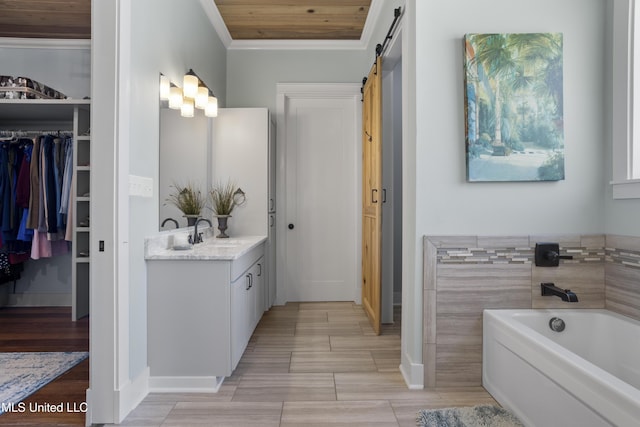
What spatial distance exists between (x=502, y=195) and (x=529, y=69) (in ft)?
2.43

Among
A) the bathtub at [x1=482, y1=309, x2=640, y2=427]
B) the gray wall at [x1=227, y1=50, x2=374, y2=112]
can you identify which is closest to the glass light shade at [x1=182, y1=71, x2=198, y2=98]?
the gray wall at [x1=227, y1=50, x2=374, y2=112]

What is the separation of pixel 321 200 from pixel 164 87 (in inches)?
81.1

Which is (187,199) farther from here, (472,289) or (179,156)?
(472,289)

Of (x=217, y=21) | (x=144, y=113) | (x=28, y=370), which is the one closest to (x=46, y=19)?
(x=217, y=21)

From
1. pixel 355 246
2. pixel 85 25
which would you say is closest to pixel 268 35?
pixel 85 25

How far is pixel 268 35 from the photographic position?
3715mm

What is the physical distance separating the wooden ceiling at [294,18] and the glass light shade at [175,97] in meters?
1.21

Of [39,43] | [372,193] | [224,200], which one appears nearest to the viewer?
[372,193]

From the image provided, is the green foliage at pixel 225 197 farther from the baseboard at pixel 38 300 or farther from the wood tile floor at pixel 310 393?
the baseboard at pixel 38 300

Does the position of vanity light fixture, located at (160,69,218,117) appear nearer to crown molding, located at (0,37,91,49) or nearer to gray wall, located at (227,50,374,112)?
gray wall, located at (227,50,374,112)

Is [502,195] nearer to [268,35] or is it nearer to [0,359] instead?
[268,35]

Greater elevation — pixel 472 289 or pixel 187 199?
pixel 187 199

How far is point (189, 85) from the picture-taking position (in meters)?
2.56

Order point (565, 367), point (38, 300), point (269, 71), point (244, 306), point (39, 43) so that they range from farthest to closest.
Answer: point (269, 71) → point (38, 300) → point (39, 43) → point (244, 306) → point (565, 367)
